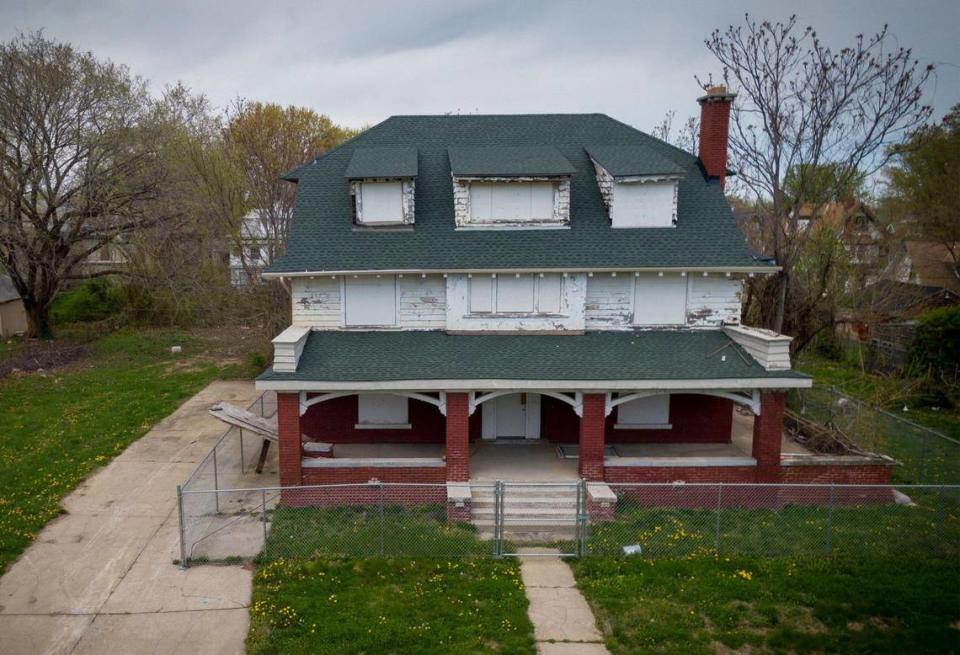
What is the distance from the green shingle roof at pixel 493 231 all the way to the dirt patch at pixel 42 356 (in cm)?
1722

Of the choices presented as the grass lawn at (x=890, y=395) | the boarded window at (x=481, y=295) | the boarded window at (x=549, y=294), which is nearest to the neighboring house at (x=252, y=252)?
the boarded window at (x=481, y=295)

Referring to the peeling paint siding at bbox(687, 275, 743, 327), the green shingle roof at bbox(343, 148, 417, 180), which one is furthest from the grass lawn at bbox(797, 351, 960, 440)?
the green shingle roof at bbox(343, 148, 417, 180)

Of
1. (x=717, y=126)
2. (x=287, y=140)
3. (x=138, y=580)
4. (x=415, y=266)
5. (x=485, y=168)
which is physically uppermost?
(x=287, y=140)

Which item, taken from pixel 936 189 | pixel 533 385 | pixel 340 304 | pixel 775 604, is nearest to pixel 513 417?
pixel 533 385

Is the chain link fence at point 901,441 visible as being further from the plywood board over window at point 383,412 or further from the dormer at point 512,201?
the plywood board over window at point 383,412

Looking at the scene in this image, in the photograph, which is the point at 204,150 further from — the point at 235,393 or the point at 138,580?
the point at 138,580

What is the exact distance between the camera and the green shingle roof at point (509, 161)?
17031 mm

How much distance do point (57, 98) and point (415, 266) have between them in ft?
75.5

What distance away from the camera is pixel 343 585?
11.4 meters

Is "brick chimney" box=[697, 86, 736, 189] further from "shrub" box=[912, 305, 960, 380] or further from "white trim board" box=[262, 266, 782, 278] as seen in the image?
"shrub" box=[912, 305, 960, 380]

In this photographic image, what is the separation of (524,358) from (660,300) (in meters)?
4.24

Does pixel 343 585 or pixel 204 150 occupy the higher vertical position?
pixel 204 150

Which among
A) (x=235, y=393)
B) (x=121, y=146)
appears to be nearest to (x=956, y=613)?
(x=235, y=393)

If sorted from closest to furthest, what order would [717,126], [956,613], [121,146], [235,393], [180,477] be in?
[956,613]
[180,477]
[717,126]
[235,393]
[121,146]
